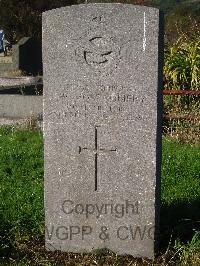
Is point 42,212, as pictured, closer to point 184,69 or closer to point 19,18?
point 184,69

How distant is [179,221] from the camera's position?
4.87m

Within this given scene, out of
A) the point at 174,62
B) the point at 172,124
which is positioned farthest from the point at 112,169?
the point at 174,62

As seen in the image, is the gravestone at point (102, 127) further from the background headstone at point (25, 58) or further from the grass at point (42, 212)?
the background headstone at point (25, 58)

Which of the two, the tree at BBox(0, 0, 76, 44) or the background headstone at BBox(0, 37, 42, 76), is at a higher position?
the tree at BBox(0, 0, 76, 44)

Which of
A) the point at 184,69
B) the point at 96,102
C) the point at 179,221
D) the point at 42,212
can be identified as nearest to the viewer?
the point at 96,102

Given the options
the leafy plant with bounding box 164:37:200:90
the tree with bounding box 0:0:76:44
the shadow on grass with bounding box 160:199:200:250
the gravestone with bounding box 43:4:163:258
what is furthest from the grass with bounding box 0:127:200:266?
the tree with bounding box 0:0:76:44

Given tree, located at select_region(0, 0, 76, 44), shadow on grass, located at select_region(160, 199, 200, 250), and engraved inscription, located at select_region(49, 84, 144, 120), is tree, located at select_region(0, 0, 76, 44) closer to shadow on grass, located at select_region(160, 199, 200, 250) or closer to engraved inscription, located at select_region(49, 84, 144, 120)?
shadow on grass, located at select_region(160, 199, 200, 250)

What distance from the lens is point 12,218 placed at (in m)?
4.99

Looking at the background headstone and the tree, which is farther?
the tree

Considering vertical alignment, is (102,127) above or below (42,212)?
above

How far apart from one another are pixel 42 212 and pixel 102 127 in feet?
4.22

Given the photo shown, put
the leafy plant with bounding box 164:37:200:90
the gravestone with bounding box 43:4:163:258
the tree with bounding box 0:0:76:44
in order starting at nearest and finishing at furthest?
the gravestone with bounding box 43:4:163:258, the leafy plant with bounding box 164:37:200:90, the tree with bounding box 0:0:76:44

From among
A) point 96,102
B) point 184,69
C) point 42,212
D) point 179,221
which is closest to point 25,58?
point 184,69

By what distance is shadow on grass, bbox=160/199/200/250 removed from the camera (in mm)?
4605
